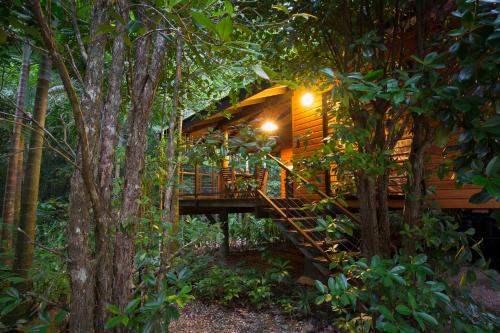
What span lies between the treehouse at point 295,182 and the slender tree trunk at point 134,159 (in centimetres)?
54

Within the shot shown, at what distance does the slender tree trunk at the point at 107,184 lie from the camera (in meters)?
1.22

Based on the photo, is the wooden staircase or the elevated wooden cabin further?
the elevated wooden cabin

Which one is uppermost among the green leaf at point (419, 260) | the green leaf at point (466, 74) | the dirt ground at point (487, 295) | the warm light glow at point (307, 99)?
the warm light glow at point (307, 99)

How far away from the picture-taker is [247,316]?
4.46 m

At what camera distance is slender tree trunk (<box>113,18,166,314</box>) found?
1396 millimetres

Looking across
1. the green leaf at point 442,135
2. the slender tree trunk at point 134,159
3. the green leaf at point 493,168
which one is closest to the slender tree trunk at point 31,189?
the slender tree trunk at point 134,159

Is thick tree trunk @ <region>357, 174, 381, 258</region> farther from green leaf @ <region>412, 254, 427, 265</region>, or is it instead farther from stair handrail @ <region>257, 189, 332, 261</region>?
stair handrail @ <region>257, 189, 332, 261</region>

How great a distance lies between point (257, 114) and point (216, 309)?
4.70m

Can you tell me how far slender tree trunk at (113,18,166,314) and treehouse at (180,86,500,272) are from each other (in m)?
0.54

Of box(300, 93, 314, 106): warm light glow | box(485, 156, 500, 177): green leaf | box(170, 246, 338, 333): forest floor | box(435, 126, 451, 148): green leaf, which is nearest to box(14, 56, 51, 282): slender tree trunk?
box(170, 246, 338, 333): forest floor

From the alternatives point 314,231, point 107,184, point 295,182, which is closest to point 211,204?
point 314,231

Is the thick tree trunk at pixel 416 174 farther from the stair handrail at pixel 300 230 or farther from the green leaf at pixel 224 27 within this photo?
the green leaf at pixel 224 27

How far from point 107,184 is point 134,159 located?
24 cm

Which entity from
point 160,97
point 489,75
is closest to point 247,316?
point 160,97
